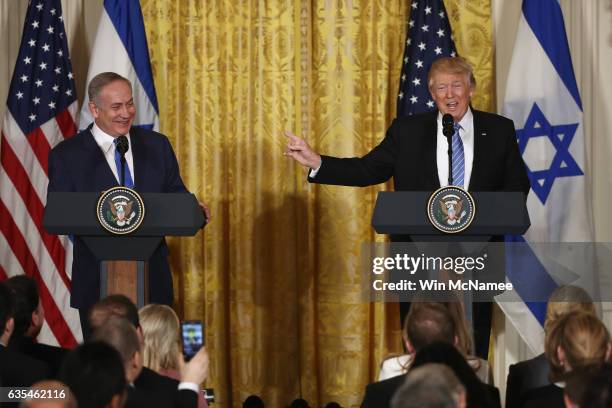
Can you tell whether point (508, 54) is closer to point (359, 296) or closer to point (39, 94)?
point (359, 296)

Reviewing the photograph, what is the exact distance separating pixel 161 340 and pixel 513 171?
2733 mm

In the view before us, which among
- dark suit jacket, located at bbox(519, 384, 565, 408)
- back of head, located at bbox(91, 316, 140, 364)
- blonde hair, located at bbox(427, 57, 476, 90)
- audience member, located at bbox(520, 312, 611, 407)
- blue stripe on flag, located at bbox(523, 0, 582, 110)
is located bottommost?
dark suit jacket, located at bbox(519, 384, 565, 408)

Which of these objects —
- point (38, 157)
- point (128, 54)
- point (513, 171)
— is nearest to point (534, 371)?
point (513, 171)

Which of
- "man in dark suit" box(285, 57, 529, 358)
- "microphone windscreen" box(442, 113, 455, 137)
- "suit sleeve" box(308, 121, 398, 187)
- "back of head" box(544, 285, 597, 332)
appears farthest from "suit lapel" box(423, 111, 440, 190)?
"back of head" box(544, 285, 597, 332)

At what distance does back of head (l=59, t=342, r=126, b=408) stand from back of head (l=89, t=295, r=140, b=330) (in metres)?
0.90

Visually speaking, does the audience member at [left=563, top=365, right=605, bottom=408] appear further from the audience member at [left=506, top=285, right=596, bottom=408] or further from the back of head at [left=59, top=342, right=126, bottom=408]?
the audience member at [left=506, top=285, right=596, bottom=408]

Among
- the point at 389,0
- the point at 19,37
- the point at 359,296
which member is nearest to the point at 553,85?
the point at 389,0

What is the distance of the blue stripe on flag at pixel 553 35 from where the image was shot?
7.60m

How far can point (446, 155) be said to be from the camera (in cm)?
636

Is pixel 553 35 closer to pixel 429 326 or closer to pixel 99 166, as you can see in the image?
pixel 99 166

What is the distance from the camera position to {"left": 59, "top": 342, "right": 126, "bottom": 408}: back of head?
3.27m

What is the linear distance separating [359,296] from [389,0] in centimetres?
206

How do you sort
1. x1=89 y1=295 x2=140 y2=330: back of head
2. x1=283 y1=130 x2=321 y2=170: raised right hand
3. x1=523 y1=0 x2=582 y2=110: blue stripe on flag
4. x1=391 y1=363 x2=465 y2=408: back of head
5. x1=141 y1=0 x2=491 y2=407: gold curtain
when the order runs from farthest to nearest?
1. x1=141 y1=0 x2=491 y2=407: gold curtain
2. x1=523 y1=0 x2=582 y2=110: blue stripe on flag
3. x1=283 y1=130 x2=321 y2=170: raised right hand
4. x1=89 y1=295 x2=140 y2=330: back of head
5. x1=391 y1=363 x2=465 y2=408: back of head

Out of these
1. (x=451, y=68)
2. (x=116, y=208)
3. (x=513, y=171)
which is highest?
(x=451, y=68)
